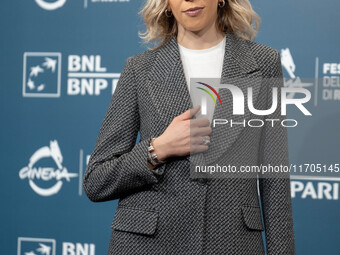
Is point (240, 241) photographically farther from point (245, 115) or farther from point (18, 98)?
point (18, 98)

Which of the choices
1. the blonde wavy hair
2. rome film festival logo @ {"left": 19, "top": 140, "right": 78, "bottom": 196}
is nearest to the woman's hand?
the blonde wavy hair

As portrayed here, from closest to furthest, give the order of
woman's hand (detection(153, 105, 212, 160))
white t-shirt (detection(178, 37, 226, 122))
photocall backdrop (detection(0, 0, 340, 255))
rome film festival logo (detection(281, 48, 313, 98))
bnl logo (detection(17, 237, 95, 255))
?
woman's hand (detection(153, 105, 212, 160))
white t-shirt (detection(178, 37, 226, 122))
rome film festival logo (detection(281, 48, 313, 98))
photocall backdrop (detection(0, 0, 340, 255))
bnl logo (detection(17, 237, 95, 255))

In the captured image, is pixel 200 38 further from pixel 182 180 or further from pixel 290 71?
pixel 290 71

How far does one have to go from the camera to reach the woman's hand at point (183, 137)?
4.17 feet

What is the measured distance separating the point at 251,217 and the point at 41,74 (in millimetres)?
1649

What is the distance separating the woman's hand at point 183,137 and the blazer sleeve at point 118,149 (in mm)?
50

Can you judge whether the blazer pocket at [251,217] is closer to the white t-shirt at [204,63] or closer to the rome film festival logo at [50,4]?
the white t-shirt at [204,63]

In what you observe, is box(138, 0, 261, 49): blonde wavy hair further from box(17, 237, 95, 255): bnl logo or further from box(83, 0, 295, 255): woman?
box(17, 237, 95, 255): bnl logo

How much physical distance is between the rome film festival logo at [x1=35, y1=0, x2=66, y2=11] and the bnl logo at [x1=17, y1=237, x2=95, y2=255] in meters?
1.13

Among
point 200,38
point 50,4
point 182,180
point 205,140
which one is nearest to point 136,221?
point 182,180

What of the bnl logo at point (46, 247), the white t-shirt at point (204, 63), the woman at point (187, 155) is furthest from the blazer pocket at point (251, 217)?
the bnl logo at point (46, 247)

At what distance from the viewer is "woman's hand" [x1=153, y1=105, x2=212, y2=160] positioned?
127 centimetres

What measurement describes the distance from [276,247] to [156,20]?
665 mm

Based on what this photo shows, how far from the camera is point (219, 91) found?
52.9 inches
